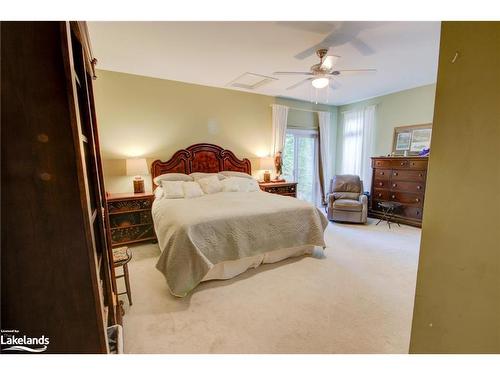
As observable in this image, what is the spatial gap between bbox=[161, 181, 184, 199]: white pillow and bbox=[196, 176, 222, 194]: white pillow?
39cm

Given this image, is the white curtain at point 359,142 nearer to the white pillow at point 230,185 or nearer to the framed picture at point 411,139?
the framed picture at point 411,139

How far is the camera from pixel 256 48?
2.68m

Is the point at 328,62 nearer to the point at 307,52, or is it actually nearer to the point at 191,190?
the point at 307,52

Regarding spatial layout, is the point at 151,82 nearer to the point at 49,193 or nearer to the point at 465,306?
the point at 49,193

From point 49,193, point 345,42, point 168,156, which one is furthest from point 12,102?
point 168,156

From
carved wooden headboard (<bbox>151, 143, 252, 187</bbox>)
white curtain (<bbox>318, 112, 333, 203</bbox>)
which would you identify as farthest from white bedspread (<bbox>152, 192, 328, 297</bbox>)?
white curtain (<bbox>318, 112, 333, 203</bbox>)

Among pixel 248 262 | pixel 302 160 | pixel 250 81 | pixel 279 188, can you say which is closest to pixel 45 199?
pixel 248 262

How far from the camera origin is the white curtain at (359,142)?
16.5 ft

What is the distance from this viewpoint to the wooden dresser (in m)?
3.97

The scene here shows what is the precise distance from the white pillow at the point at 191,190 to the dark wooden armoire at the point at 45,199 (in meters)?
2.38

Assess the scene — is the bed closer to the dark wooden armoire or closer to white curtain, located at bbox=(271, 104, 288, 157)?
the dark wooden armoire

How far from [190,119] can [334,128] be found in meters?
3.54

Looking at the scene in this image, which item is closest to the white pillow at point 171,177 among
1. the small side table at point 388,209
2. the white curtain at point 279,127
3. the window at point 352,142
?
the white curtain at point 279,127

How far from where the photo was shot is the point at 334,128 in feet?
19.0
